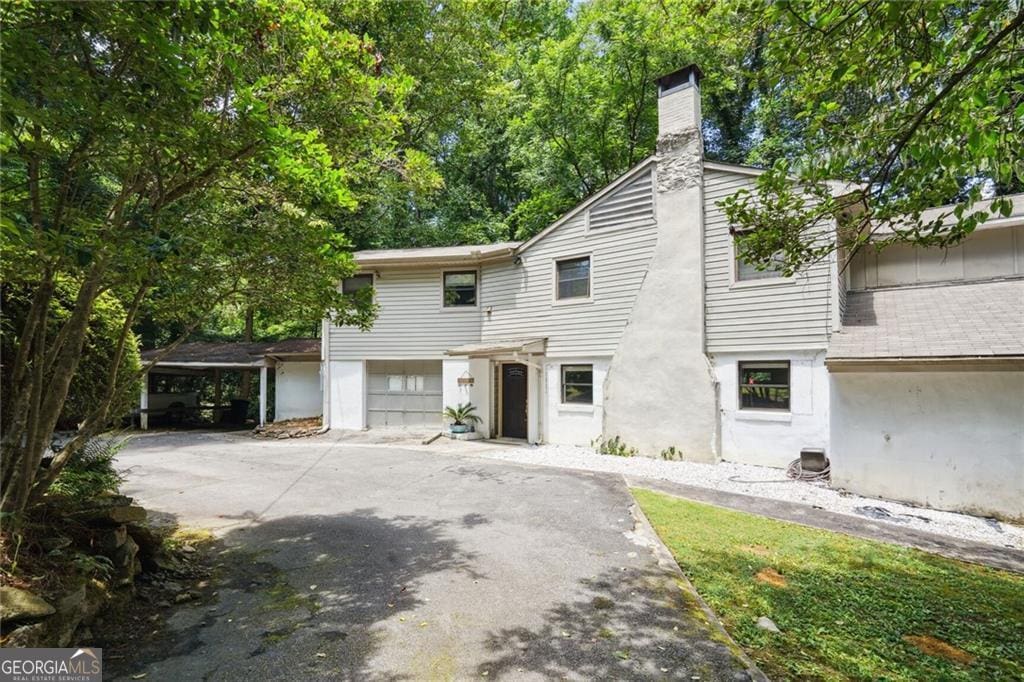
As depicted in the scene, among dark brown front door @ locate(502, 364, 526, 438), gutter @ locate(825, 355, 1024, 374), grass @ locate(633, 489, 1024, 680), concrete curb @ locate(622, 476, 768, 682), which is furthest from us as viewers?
dark brown front door @ locate(502, 364, 526, 438)

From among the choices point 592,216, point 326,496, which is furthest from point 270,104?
point 592,216

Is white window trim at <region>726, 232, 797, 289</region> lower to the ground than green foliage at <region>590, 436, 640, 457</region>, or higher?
higher

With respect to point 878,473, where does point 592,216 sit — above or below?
above

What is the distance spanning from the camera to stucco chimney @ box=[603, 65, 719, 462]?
1167 cm

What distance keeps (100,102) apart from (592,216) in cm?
1180

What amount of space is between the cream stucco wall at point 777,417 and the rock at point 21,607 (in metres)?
11.5

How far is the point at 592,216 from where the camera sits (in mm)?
13703

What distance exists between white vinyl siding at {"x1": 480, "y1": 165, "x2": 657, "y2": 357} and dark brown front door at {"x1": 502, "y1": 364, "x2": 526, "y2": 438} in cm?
116

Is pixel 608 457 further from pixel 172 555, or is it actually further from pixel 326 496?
pixel 172 555

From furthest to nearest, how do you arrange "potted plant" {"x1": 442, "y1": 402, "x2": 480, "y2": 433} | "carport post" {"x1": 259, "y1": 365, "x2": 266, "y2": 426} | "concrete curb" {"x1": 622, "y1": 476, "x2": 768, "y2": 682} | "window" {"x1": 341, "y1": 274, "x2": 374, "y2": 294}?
"window" {"x1": 341, "y1": 274, "x2": 374, "y2": 294} < "carport post" {"x1": 259, "y1": 365, "x2": 266, "y2": 426} < "potted plant" {"x1": 442, "y1": 402, "x2": 480, "y2": 433} < "concrete curb" {"x1": 622, "y1": 476, "x2": 768, "y2": 682}

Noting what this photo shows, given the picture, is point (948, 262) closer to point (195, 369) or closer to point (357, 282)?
point (357, 282)

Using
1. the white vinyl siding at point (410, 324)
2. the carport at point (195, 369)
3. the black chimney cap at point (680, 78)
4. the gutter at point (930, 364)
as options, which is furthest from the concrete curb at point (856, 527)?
the carport at point (195, 369)

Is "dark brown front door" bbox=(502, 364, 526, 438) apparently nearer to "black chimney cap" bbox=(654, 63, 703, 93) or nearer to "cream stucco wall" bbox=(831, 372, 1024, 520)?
"cream stucco wall" bbox=(831, 372, 1024, 520)

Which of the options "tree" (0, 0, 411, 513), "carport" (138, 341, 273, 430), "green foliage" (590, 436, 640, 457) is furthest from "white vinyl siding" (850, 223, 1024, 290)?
"carport" (138, 341, 273, 430)
